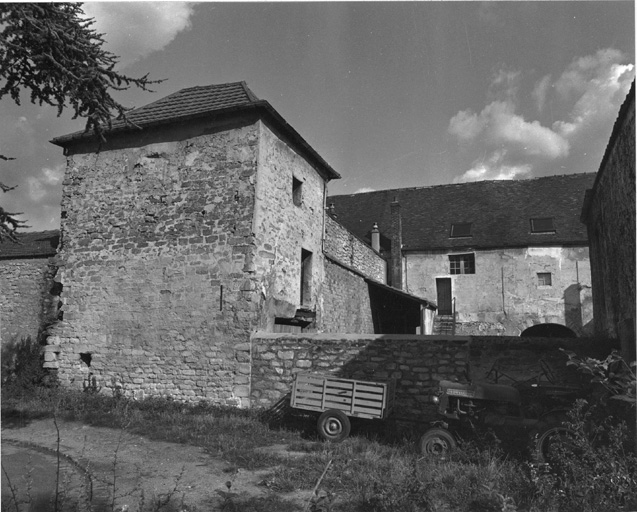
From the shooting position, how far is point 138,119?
38.7 ft

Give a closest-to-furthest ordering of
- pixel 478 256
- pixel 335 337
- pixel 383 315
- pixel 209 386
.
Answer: pixel 335 337
pixel 209 386
pixel 383 315
pixel 478 256

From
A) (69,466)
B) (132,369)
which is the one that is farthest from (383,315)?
(69,466)

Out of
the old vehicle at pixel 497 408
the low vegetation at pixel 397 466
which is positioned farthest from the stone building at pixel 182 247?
the old vehicle at pixel 497 408

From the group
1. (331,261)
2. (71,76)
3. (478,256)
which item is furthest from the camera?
(478,256)

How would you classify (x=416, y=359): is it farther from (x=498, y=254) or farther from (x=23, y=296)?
(x=498, y=254)

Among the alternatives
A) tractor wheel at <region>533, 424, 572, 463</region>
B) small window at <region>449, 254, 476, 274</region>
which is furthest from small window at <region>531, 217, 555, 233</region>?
tractor wheel at <region>533, 424, 572, 463</region>

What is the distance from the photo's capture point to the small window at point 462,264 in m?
24.4

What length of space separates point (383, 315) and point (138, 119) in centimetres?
1235

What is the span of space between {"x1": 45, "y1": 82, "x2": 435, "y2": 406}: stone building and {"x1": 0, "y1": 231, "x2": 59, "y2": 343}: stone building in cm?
180

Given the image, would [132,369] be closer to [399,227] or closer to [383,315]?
[383,315]

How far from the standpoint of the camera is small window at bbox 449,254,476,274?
80.1 feet

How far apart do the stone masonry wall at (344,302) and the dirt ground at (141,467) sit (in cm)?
658

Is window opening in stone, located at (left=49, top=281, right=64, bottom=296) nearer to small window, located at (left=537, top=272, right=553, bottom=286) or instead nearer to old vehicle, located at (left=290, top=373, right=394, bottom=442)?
old vehicle, located at (left=290, top=373, right=394, bottom=442)

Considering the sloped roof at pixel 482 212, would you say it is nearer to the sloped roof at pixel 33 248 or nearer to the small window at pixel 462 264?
the small window at pixel 462 264
